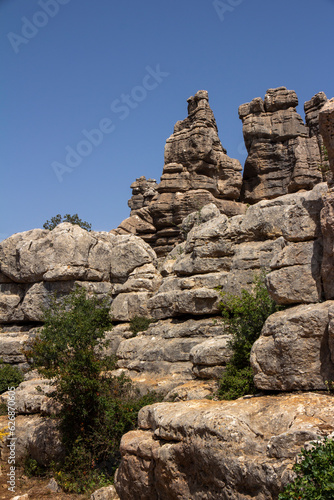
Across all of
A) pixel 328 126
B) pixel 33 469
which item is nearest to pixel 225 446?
pixel 328 126

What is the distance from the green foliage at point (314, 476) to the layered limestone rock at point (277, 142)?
3338cm

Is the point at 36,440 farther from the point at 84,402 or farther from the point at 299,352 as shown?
the point at 299,352

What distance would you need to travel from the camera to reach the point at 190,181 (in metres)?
34.9

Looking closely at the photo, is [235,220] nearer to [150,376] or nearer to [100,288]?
[150,376]

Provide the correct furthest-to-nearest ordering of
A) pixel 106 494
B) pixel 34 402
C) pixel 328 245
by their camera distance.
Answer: pixel 34 402
pixel 106 494
pixel 328 245

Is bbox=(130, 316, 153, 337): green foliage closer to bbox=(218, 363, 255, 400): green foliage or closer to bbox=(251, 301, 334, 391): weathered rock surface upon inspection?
bbox=(218, 363, 255, 400): green foliage

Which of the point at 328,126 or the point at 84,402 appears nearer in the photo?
the point at 328,126

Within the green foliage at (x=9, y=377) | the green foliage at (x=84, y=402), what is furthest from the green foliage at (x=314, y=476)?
the green foliage at (x=9, y=377)

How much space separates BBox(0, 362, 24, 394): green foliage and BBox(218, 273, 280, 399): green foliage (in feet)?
40.6

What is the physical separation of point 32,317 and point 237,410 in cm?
1771

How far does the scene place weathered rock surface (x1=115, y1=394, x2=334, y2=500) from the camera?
17.6ft

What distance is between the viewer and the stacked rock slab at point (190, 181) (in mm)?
33500

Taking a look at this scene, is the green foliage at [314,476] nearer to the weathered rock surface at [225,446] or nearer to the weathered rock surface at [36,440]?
the weathered rock surface at [225,446]

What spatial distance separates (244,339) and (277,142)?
104 ft
